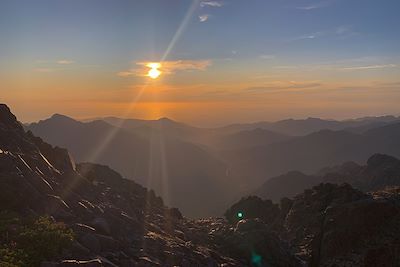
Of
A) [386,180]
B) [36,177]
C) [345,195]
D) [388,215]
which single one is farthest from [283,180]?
[36,177]

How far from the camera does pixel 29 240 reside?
23.5 m

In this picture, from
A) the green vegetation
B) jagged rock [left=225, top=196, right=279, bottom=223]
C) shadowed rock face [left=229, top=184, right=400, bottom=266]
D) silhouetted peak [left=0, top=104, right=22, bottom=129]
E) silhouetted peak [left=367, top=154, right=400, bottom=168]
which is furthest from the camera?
silhouetted peak [left=367, top=154, right=400, bottom=168]

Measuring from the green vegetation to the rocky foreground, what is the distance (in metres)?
0.21

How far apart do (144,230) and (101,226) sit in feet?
18.8

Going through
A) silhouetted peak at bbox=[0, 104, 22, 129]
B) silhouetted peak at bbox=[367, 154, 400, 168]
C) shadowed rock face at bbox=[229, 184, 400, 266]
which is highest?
silhouetted peak at bbox=[0, 104, 22, 129]

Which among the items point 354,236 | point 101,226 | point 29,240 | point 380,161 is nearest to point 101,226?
point 101,226

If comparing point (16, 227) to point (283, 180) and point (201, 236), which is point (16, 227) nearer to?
point (201, 236)

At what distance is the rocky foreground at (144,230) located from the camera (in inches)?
1088

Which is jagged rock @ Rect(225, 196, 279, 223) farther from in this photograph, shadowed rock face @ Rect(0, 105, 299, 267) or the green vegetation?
the green vegetation

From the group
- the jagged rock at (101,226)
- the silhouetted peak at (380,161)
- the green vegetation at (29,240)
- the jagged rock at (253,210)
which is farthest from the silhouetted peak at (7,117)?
the silhouetted peak at (380,161)

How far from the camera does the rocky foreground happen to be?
27625 mm

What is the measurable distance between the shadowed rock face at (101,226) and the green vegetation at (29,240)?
0.75 meters

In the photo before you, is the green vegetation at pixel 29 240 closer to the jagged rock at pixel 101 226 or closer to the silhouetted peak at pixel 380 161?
the jagged rock at pixel 101 226

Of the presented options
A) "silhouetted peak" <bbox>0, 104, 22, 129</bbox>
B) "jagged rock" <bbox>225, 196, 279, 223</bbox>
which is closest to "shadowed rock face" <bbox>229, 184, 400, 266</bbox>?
"jagged rock" <bbox>225, 196, 279, 223</bbox>
